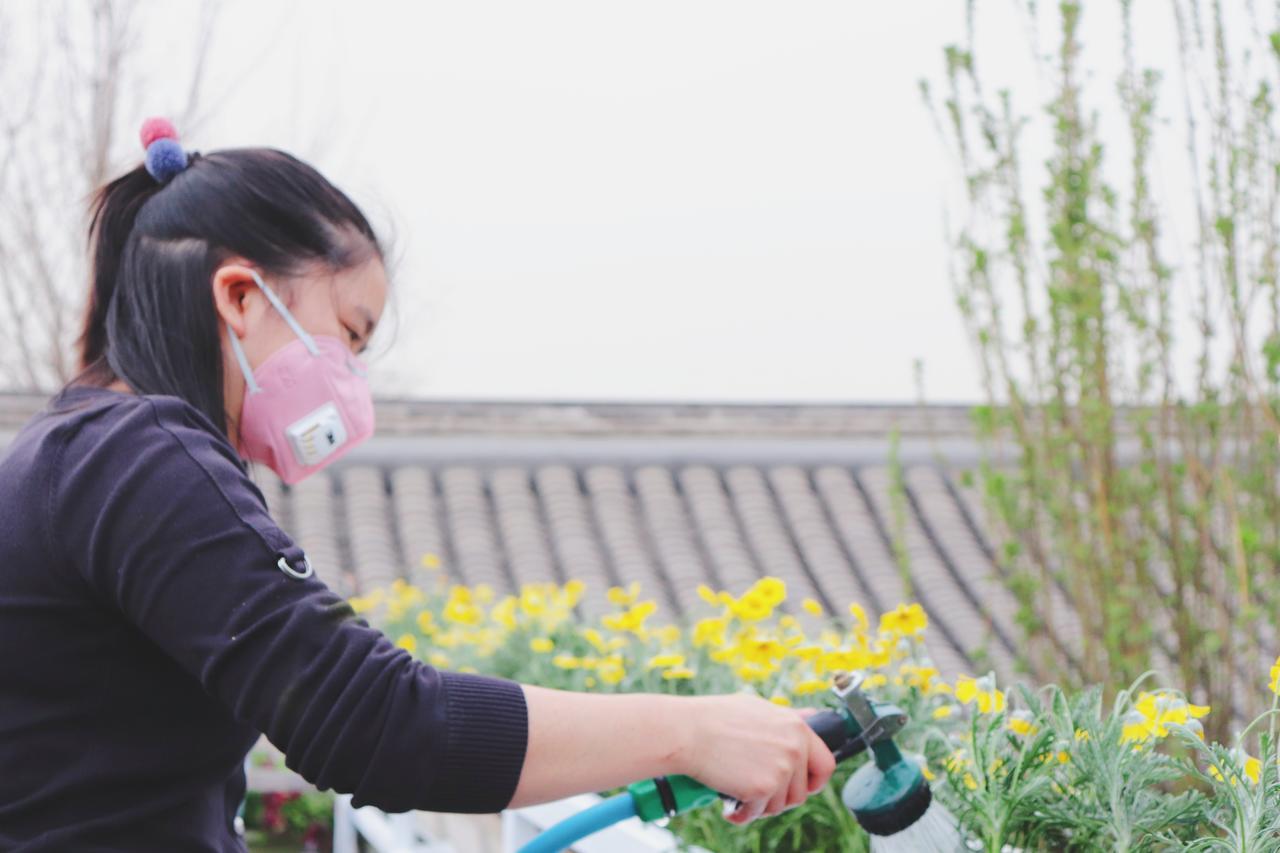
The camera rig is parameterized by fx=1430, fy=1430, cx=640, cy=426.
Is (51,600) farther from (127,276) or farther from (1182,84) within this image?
(1182,84)

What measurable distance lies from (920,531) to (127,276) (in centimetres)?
553

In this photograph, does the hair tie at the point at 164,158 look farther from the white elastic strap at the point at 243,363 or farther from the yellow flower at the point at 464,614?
the yellow flower at the point at 464,614

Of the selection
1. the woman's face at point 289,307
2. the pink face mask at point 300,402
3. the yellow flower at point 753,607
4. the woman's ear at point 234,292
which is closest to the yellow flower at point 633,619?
the yellow flower at point 753,607

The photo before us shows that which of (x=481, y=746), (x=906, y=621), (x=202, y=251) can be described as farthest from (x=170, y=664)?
(x=906, y=621)

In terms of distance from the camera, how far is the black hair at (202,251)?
4.86 ft

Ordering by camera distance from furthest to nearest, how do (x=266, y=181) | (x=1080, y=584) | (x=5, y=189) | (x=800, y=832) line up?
(x=5, y=189) < (x=1080, y=584) < (x=800, y=832) < (x=266, y=181)

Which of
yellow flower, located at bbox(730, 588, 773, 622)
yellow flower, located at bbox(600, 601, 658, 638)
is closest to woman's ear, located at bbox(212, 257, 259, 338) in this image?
yellow flower, located at bbox(730, 588, 773, 622)

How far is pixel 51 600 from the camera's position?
1.28 m

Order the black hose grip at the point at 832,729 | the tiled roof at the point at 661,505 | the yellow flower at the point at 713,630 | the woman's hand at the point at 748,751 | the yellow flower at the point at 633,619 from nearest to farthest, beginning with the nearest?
the woman's hand at the point at 748,751 < the black hose grip at the point at 832,729 < the yellow flower at the point at 713,630 < the yellow flower at the point at 633,619 < the tiled roof at the point at 661,505

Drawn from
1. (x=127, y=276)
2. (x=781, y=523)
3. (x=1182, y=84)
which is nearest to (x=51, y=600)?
(x=127, y=276)

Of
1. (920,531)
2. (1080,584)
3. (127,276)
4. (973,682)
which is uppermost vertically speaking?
(127,276)

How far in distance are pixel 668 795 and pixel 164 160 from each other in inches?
34.3

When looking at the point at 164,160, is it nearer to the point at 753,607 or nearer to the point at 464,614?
the point at 753,607

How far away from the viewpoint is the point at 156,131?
163cm
